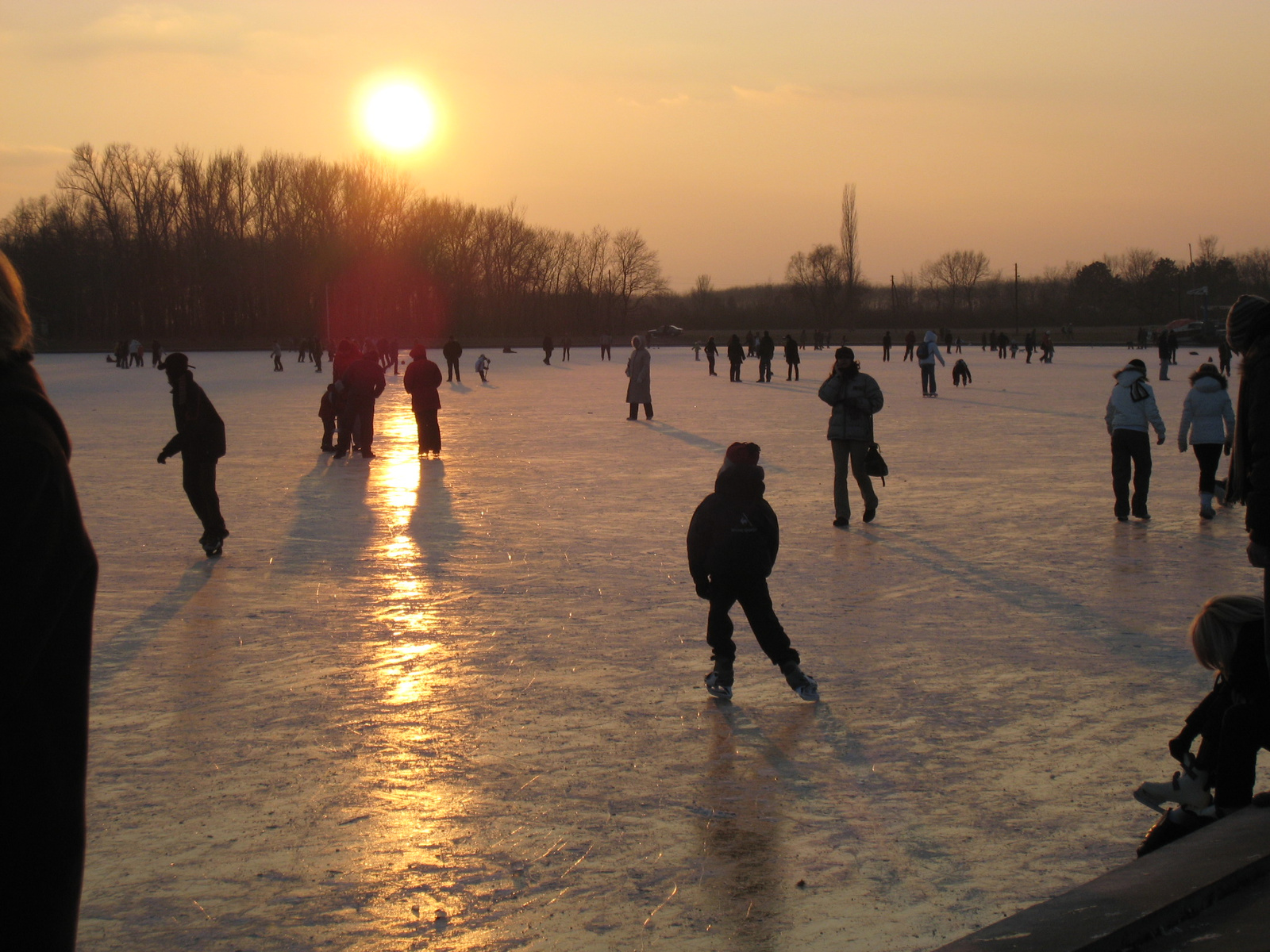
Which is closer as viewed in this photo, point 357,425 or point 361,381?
point 361,381

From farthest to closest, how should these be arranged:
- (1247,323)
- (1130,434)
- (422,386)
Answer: (422,386) → (1130,434) → (1247,323)

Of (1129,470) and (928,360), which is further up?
(928,360)

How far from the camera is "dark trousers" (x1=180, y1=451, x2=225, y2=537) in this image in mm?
8164

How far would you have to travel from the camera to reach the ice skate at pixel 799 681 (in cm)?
478

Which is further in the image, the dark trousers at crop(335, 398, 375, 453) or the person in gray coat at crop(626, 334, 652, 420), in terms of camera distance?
the person in gray coat at crop(626, 334, 652, 420)

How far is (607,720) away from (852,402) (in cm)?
512

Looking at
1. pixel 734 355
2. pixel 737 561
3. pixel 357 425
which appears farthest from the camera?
pixel 734 355

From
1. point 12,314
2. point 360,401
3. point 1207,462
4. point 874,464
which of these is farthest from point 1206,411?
point 12,314

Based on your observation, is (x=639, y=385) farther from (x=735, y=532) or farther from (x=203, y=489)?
(x=735, y=532)

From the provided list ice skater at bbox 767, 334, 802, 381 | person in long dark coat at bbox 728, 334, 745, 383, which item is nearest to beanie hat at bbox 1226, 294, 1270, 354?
ice skater at bbox 767, 334, 802, 381

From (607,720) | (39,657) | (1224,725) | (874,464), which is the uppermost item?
(39,657)

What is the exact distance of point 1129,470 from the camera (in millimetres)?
9133

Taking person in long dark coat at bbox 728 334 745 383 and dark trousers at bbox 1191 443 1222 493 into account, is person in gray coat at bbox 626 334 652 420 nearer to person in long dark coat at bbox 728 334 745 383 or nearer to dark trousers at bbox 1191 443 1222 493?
dark trousers at bbox 1191 443 1222 493

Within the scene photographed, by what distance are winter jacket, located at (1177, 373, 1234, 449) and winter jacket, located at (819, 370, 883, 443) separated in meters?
2.26
